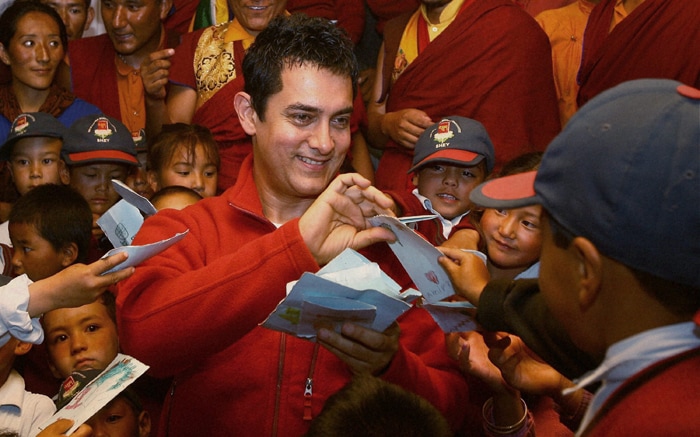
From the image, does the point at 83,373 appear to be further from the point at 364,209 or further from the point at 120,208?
the point at 364,209

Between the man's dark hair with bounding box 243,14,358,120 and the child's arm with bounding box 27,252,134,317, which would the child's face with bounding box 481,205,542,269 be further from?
the child's arm with bounding box 27,252,134,317

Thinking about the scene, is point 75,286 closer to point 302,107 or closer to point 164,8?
point 302,107

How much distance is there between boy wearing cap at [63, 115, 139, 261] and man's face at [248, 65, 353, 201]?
1833mm

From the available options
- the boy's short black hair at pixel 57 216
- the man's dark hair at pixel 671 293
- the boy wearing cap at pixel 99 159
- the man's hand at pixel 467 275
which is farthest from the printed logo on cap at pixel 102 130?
the man's dark hair at pixel 671 293

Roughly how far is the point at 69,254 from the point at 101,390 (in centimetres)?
145

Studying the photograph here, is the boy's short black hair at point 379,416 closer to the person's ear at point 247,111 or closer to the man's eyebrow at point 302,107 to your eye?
the man's eyebrow at point 302,107

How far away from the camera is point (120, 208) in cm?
215

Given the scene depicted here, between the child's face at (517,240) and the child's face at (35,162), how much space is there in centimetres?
225

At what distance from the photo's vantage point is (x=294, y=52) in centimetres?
214

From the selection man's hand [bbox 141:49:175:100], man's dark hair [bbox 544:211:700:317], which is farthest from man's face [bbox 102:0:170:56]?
man's dark hair [bbox 544:211:700:317]

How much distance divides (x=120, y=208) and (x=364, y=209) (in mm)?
681

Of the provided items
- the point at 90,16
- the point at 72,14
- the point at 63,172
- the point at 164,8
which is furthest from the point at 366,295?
the point at 90,16

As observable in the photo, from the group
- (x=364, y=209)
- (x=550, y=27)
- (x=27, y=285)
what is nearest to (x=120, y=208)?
(x=27, y=285)

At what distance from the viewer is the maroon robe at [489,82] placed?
372cm
